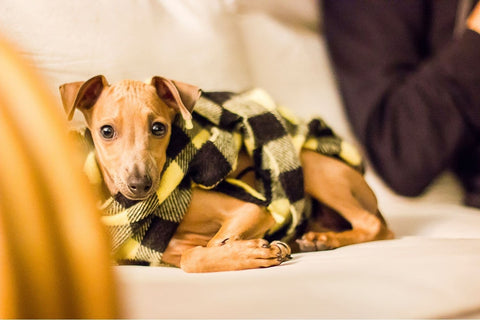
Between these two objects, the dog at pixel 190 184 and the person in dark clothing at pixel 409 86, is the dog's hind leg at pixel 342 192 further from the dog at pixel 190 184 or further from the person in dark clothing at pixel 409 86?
the person in dark clothing at pixel 409 86

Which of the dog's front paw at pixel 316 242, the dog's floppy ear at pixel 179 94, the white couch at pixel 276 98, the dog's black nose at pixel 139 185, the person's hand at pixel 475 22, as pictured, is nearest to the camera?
the white couch at pixel 276 98

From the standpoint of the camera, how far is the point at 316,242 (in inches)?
46.8

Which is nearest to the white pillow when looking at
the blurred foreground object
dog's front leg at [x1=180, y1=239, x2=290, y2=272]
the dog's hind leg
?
the dog's hind leg

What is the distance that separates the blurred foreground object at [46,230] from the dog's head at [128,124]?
0.40m

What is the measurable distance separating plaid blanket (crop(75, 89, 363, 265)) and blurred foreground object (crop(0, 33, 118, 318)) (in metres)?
0.45

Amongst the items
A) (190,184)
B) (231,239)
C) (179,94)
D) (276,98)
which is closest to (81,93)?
(179,94)

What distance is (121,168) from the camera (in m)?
0.94

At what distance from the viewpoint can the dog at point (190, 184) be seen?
950mm

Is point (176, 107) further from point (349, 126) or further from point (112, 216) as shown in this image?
point (349, 126)

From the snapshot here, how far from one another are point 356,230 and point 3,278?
3.21 feet

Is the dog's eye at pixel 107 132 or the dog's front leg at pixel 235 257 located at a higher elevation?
the dog's eye at pixel 107 132

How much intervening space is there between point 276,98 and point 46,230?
1.22 m

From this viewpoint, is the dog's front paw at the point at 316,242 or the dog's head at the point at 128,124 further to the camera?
the dog's front paw at the point at 316,242

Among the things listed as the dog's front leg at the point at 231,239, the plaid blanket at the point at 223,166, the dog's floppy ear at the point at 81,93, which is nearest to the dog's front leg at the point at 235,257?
the dog's front leg at the point at 231,239
